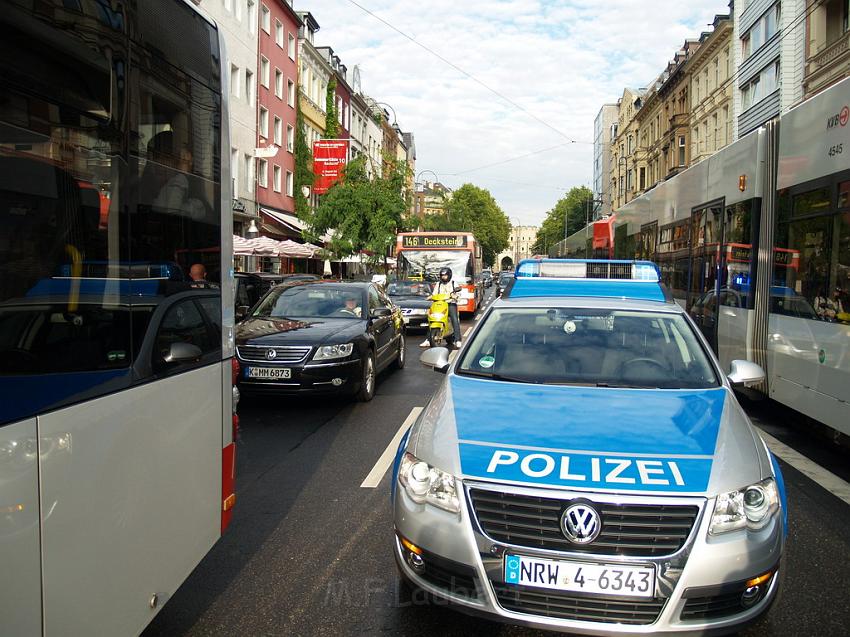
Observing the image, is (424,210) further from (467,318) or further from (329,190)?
(467,318)

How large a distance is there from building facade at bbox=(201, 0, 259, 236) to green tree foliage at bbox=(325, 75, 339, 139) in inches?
519

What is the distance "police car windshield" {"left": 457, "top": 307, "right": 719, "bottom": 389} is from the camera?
4148mm

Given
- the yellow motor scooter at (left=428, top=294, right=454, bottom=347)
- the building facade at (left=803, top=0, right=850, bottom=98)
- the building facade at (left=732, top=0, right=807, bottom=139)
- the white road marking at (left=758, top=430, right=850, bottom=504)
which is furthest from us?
the building facade at (left=732, top=0, right=807, bottom=139)

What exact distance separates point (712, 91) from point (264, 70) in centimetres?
2782

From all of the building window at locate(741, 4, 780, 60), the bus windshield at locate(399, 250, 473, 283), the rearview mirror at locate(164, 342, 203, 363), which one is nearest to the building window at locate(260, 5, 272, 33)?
the bus windshield at locate(399, 250, 473, 283)

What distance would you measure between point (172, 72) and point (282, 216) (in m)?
36.6

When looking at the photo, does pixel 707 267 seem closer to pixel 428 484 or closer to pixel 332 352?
pixel 332 352

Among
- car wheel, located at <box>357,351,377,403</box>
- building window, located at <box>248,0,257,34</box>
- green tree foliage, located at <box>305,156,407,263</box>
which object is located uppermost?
building window, located at <box>248,0,257,34</box>

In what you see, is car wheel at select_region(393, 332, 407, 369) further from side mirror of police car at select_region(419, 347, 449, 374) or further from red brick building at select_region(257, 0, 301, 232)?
red brick building at select_region(257, 0, 301, 232)

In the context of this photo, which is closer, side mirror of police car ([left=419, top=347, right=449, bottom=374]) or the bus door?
side mirror of police car ([left=419, top=347, right=449, bottom=374])

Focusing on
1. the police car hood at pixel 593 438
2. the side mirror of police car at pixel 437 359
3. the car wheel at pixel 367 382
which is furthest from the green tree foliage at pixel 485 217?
the police car hood at pixel 593 438

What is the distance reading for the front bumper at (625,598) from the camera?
2738 millimetres

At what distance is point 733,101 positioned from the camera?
40969 millimetres

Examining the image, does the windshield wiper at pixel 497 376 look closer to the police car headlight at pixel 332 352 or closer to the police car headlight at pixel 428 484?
the police car headlight at pixel 428 484
